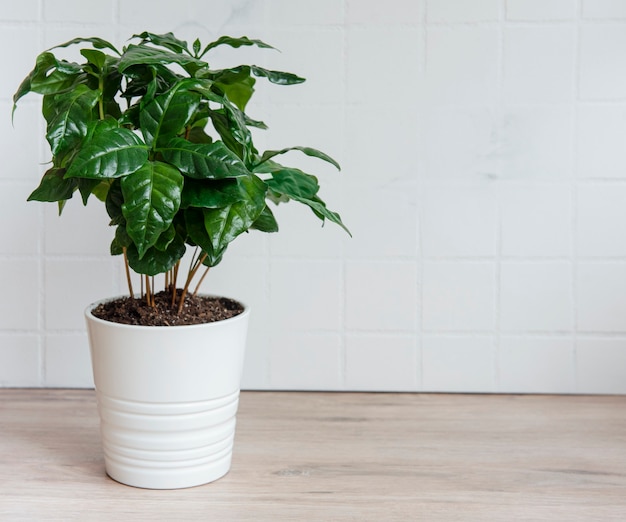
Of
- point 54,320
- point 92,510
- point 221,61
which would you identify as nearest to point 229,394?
point 92,510

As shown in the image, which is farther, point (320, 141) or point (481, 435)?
point (320, 141)

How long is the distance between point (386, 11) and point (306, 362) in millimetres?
685

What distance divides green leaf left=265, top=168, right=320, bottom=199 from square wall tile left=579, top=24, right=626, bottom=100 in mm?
674

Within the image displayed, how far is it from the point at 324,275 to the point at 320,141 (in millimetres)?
257

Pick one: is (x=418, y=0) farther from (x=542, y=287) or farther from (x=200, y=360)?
(x=200, y=360)

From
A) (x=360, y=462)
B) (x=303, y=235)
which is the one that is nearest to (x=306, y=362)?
(x=303, y=235)

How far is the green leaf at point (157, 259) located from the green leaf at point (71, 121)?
0.16m

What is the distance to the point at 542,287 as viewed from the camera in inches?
56.4

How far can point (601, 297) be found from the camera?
4.71ft

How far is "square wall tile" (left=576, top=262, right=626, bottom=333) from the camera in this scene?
4.69ft

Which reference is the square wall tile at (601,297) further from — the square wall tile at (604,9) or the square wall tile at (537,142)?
the square wall tile at (604,9)

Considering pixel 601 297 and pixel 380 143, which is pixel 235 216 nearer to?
pixel 380 143

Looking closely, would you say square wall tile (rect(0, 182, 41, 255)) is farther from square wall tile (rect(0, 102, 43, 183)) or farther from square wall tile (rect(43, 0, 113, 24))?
square wall tile (rect(43, 0, 113, 24))

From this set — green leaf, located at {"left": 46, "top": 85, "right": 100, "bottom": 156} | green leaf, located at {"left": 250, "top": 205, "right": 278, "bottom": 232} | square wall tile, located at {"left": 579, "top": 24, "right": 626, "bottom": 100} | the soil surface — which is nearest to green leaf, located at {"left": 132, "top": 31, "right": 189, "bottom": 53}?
green leaf, located at {"left": 46, "top": 85, "right": 100, "bottom": 156}
